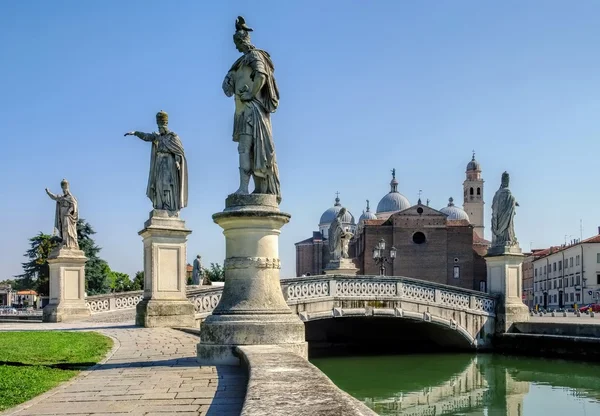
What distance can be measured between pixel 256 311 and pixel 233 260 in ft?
2.23

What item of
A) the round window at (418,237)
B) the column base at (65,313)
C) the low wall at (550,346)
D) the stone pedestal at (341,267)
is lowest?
the low wall at (550,346)

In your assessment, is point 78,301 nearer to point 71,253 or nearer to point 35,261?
point 71,253

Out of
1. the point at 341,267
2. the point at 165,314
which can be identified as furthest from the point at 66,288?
the point at 341,267

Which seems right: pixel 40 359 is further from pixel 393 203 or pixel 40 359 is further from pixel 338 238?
pixel 393 203

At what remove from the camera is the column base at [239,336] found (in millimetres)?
7645

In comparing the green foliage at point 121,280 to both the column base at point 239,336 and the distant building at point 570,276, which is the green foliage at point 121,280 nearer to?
the distant building at point 570,276

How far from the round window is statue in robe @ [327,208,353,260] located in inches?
1540

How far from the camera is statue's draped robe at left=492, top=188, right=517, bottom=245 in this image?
869 inches

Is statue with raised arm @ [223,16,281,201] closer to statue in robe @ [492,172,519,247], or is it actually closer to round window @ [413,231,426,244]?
statue in robe @ [492,172,519,247]

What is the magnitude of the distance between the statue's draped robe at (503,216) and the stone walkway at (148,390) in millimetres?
15623

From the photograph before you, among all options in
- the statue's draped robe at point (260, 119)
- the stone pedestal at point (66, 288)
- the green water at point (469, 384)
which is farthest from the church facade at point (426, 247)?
the statue's draped robe at point (260, 119)

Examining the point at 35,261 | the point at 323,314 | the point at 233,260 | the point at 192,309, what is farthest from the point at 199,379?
the point at 35,261

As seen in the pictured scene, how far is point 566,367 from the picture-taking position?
19.0 meters

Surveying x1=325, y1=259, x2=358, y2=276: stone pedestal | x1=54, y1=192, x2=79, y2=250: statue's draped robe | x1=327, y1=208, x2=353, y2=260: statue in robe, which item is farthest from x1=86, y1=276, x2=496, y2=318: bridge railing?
x1=327, y1=208, x2=353, y2=260: statue in robe
